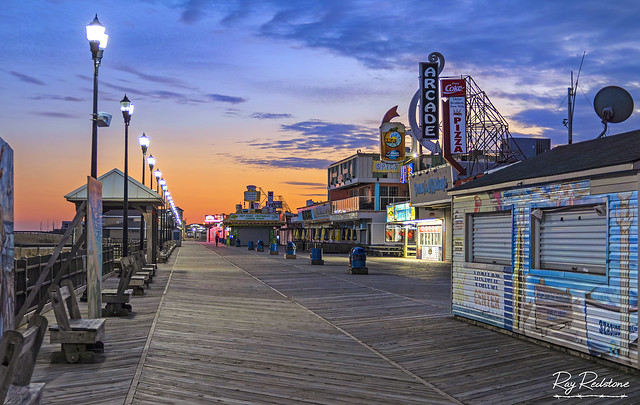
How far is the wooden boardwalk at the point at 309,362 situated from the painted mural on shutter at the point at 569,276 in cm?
36

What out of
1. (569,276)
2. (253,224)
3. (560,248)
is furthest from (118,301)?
(253,224)

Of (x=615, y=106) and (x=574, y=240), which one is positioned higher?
(x=615, y=106)

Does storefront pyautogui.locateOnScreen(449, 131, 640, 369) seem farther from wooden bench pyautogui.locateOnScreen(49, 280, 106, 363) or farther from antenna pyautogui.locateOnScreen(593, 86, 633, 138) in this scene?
wooden bench pyautogui.locateOnScreen(49, 280, 106, 363)

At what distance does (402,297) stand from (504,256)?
693 cm

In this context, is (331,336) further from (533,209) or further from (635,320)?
(635,320)

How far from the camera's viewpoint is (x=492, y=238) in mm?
12188

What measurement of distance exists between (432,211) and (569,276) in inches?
1407

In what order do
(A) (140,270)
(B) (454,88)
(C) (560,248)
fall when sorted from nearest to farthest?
1. (C) (560,248)
2. (A) (140,270)
3. (B) (454,88)

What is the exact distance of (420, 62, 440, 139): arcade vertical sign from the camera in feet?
104

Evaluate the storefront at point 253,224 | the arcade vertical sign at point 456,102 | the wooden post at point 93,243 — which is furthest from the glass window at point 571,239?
the storefront at point 253,224

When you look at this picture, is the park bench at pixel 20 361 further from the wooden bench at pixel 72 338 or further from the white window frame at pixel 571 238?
the white window frame at pixel 571 238

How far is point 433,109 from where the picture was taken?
3191 cm

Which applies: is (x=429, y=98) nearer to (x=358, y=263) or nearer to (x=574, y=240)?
(x=358, y=263)

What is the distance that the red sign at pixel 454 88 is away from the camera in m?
32.0
